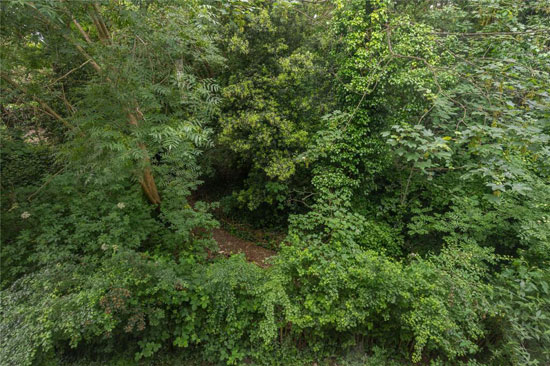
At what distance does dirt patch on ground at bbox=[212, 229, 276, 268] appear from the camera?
6.12 m

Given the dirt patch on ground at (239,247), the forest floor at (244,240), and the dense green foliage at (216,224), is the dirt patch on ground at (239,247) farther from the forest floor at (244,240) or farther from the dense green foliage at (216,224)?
the dense green foliage at (216,224)

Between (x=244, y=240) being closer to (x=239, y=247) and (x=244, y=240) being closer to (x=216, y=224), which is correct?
(x=239, y=247)

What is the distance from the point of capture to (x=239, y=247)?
6.44 metres

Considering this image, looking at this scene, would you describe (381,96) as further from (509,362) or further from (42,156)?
(42,156)

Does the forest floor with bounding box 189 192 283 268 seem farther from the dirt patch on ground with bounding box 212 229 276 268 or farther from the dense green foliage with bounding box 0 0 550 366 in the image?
the dense green foliage with bounding box 0 0 550 366

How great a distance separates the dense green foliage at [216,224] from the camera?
2871mm

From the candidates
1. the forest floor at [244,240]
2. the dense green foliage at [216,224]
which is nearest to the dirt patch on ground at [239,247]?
the forest floor at [244,240]

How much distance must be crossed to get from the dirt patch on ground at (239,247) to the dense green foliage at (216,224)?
4.07 feet

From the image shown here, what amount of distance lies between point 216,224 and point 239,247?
2.29 meters

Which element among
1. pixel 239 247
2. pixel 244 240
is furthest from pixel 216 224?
pixel 244 240

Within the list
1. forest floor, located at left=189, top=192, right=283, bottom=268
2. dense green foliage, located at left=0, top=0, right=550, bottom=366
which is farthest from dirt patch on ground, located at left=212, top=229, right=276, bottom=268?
dense green foliage, located at left=0, top=0, right=550, bottom=366

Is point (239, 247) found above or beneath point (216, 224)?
beneath

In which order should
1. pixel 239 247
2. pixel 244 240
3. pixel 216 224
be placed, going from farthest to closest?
pixel 244 240, pixel 239 247, pixel 216 224

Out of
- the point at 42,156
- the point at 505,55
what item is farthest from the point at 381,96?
the point at 42,156
